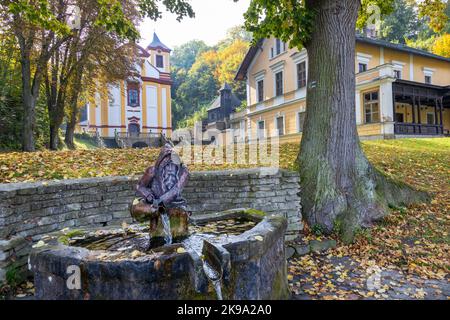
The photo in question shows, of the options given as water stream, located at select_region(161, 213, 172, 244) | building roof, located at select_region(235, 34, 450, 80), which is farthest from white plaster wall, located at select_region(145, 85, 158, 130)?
water stream, located at select_region(161, 213, 172, 244)

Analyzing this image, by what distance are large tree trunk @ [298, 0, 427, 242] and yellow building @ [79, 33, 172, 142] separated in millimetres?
30571

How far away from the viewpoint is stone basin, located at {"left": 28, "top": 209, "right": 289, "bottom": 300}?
2.74 m

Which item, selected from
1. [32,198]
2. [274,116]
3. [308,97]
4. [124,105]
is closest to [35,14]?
[32,198]

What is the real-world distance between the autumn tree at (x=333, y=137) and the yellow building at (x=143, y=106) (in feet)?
100

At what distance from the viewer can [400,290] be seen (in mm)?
4324

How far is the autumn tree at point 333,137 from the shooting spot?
621cm

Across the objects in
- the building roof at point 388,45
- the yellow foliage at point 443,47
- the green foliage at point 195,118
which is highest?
the yellow foliage at point 443,47

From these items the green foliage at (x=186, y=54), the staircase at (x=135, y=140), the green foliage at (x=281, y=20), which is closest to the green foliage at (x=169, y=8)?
the green foliage at (x=281, y=20)

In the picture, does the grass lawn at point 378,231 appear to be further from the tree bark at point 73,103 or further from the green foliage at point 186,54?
the green foliage at point 186,54

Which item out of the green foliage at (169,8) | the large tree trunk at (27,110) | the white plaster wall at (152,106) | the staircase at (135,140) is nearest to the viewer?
the green foliage at (169,8)

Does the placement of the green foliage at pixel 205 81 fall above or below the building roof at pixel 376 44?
above

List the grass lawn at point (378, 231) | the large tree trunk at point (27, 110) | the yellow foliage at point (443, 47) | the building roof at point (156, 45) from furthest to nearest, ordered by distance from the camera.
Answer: the building roof at point (156, 45), the yellow foliage at point (443, 47), the large tree trunk at point (27, 110), the grass lawn at point (378, 231)
